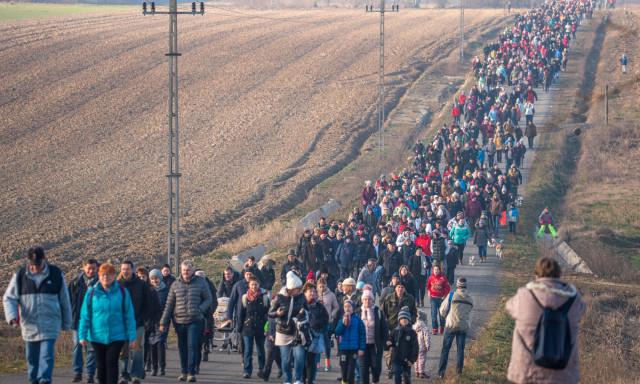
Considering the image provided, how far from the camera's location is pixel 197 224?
99.0ft

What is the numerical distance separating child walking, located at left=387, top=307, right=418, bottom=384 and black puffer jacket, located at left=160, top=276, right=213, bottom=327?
2.68 metres

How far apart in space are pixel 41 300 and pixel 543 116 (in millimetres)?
36788

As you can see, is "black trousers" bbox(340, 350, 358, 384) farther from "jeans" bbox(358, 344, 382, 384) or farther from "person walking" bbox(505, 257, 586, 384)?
"person walking" bbox(505, 257, 586, 384)

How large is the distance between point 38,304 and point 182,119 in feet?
131

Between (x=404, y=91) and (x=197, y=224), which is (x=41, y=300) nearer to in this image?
(x=197, y=224)

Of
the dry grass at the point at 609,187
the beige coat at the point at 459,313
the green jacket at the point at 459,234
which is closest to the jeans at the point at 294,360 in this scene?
the beige coat at the point at 459,313

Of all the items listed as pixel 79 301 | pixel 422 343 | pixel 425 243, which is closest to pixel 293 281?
pixel 79 301

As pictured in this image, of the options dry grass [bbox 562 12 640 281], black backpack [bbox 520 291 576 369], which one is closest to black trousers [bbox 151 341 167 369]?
black backpack [bbox 520 291 576 369]

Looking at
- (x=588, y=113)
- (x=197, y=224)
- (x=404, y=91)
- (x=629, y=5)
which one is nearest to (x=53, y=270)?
(x=197, y=224)

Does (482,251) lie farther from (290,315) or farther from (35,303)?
(35,303)

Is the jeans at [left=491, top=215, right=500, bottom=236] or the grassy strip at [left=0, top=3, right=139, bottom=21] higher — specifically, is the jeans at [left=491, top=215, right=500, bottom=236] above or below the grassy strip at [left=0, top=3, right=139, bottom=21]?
below

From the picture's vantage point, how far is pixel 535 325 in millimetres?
6719

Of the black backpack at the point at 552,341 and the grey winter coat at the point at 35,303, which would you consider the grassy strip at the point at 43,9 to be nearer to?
the grey winter coat at the point at 35,303

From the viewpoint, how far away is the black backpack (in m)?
6.65
